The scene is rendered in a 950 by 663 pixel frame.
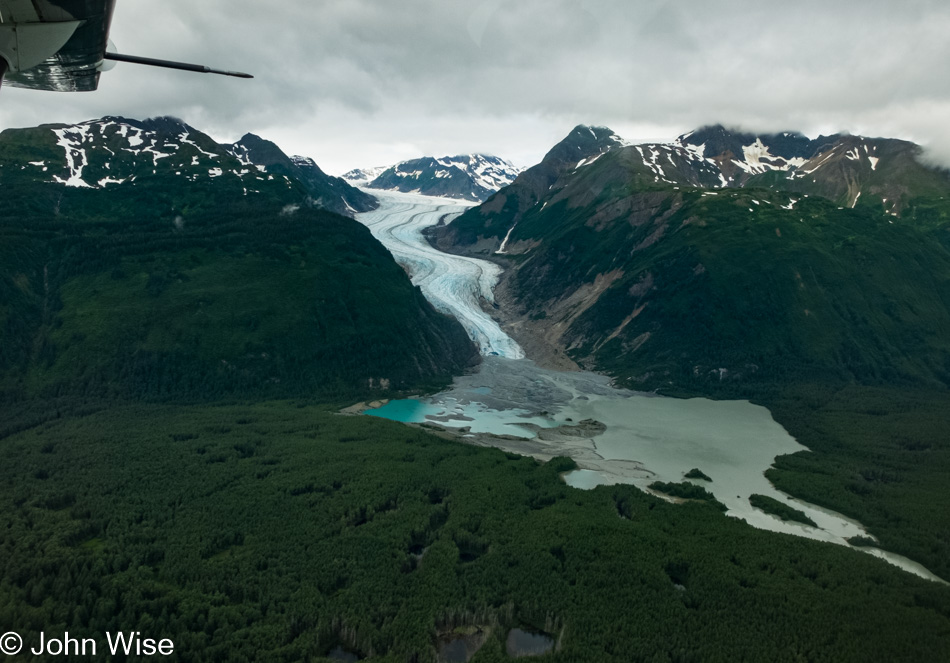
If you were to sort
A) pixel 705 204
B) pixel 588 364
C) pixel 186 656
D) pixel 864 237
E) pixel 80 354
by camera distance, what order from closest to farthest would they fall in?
pixel 186 656, pixel 80 354, pixel 588 364, pixel 864 237, pixel 705 204

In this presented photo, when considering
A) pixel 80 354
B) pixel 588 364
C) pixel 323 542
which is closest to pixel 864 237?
pixel 588 364

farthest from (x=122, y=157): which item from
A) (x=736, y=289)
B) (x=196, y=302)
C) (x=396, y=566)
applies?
(x=736, y=289)

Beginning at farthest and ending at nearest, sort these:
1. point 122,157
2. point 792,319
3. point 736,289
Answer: point 122,157, point 736,289, point 792,319

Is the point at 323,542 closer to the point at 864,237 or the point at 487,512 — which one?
the point at 487,512

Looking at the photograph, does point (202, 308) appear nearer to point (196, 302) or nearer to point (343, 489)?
point (196, 302)

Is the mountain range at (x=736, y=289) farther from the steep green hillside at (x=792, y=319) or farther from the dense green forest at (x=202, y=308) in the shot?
the dense green forest at (x=202, y=308)

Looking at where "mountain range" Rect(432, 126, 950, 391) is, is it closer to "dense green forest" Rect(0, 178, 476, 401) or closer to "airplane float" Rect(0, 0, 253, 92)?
"dense green forest" Rect(0, 178, 476, 401)
